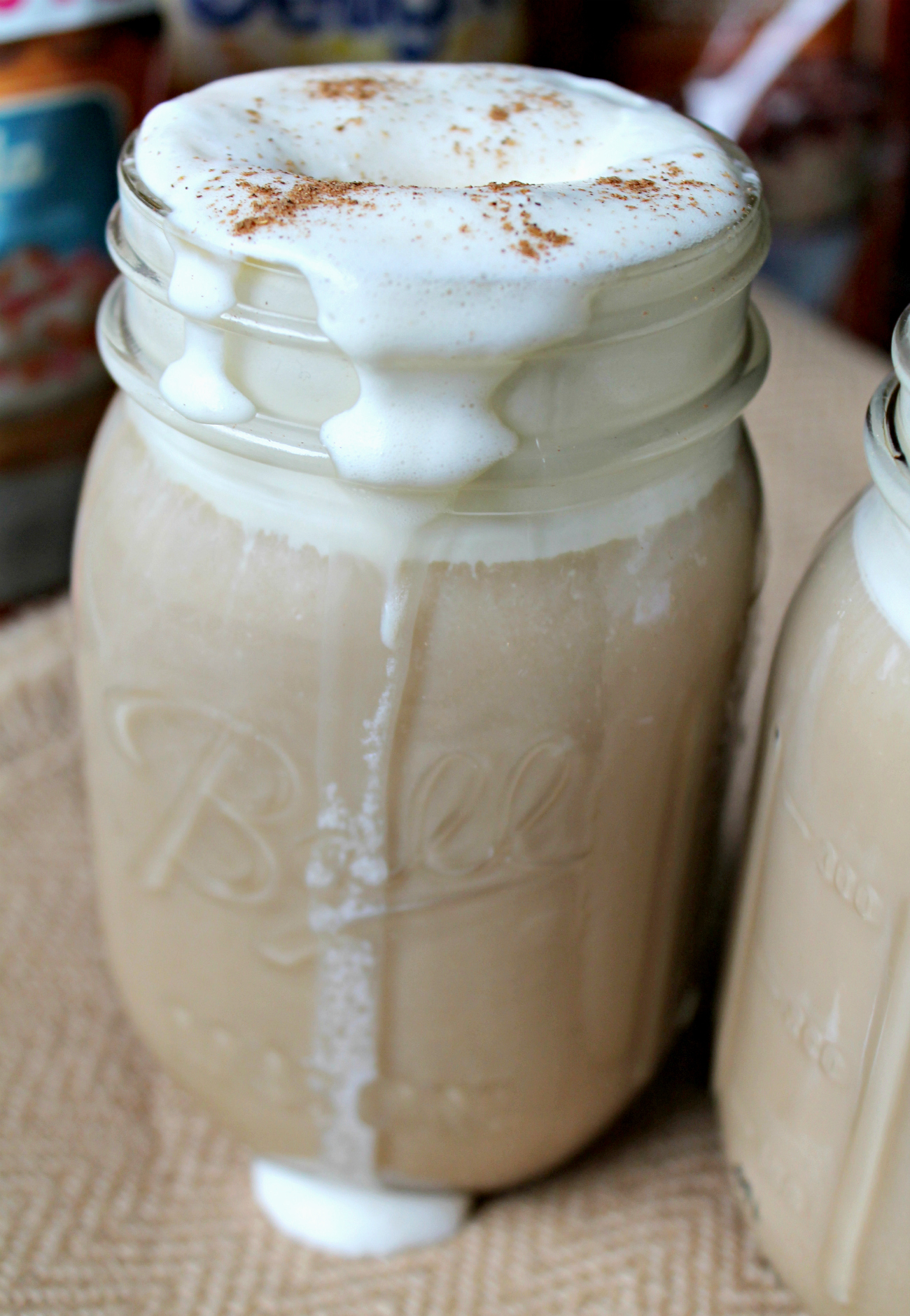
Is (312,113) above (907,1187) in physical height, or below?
above

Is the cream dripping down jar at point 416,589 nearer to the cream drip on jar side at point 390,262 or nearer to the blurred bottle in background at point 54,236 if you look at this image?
the cream drip on jar side at point 390,262

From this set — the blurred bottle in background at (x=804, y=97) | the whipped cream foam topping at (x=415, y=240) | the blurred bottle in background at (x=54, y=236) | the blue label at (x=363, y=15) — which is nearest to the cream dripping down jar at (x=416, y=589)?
the whipped cream foam topping at (x=415, y=240)

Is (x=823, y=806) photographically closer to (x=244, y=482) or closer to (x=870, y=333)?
(x=244, y=482)

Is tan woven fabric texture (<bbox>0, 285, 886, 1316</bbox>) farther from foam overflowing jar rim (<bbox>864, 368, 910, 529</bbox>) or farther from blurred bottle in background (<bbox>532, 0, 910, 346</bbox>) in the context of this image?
blurred bottle in background (<bbox>532, 0, 910, 346</bbox>)

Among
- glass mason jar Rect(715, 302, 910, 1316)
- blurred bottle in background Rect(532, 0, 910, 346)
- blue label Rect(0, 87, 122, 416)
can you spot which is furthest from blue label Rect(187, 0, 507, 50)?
glass mason jar Rect(715, 302, 910, 1316)

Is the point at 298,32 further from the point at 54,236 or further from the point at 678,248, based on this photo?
the point at 678,248

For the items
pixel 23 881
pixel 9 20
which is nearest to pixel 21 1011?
pixel 23 881

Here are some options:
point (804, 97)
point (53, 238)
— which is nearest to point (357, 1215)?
point (53, 238)
